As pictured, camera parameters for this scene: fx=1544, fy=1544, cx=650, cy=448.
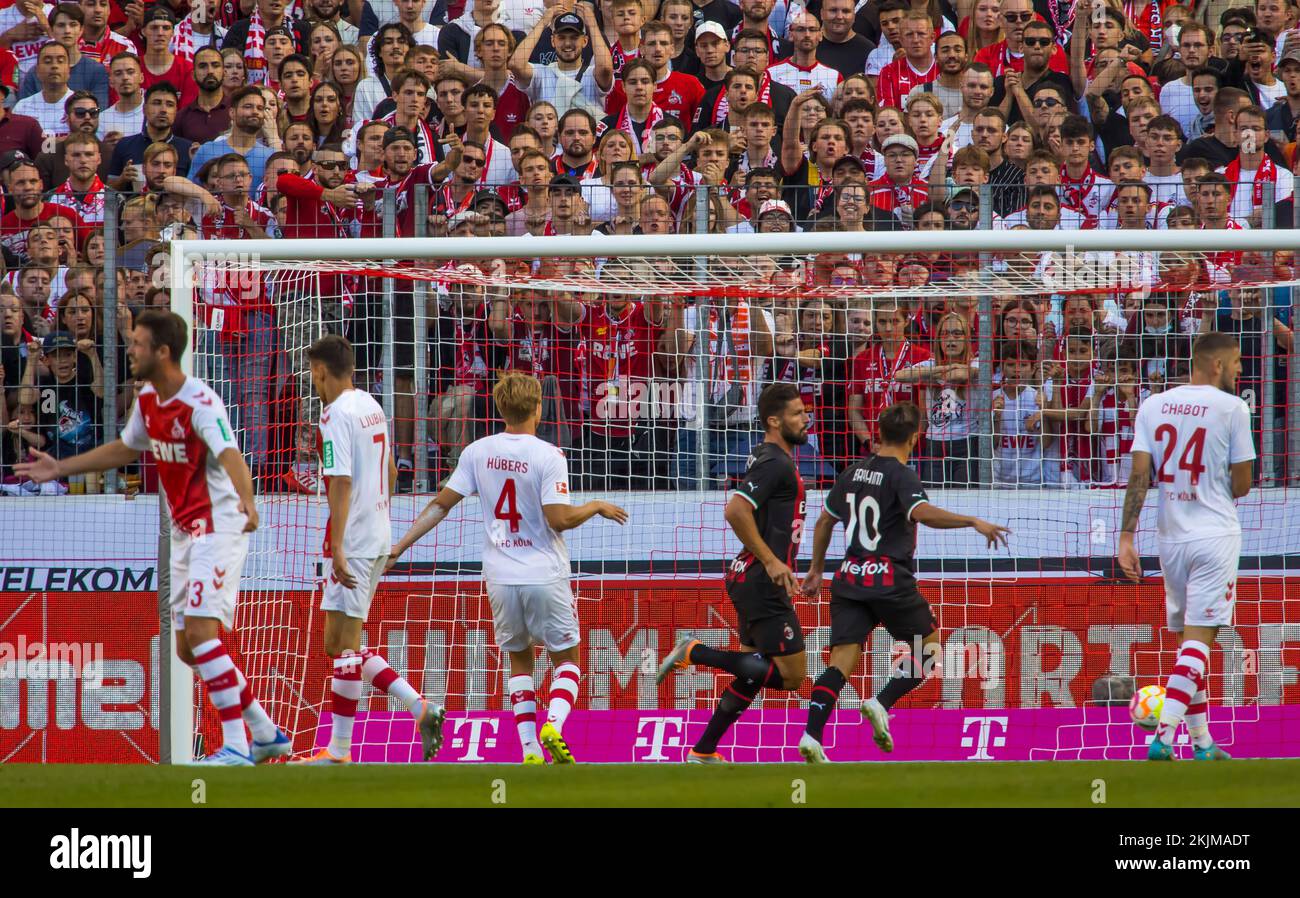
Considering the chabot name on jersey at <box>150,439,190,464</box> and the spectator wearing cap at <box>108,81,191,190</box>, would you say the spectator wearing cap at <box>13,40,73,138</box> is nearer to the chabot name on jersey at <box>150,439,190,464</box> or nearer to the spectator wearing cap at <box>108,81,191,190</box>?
the spectator wearing cap at <box>108,81,191,190</box>

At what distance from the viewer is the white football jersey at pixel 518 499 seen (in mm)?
8047

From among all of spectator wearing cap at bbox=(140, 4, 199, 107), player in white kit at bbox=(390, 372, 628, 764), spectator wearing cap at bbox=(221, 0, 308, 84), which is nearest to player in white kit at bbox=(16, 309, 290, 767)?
player in white kit at bbox=(390, 372, 628, 764)

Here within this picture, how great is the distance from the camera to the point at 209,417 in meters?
7.03

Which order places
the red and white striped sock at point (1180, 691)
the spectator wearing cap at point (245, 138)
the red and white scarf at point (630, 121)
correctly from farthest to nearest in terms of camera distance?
1. the red and white scarf at point (630, 121)
2. the spectator wearing cap at point (245, 138)
3. the red and white striped sock at point (1180, 691)

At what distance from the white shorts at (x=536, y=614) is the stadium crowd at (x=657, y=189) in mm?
2053

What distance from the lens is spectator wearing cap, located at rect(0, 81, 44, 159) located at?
12.7 m

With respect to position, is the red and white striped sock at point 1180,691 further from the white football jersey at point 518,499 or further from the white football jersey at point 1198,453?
the white football jersey at point 518,499

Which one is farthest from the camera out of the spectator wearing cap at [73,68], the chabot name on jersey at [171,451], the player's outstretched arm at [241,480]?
the spectator wearing cap at [73,68]

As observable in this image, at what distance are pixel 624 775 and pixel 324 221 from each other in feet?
18.8

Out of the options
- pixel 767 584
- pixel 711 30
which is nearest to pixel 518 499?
pixel 767 584

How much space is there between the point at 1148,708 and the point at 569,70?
24.8ft

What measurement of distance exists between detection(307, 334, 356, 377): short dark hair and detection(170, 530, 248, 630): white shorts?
1224 mm

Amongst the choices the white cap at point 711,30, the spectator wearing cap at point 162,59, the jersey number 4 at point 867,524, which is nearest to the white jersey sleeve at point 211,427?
the jersey number 4 at point 867,524

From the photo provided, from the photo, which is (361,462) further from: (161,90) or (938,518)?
(161,90)
